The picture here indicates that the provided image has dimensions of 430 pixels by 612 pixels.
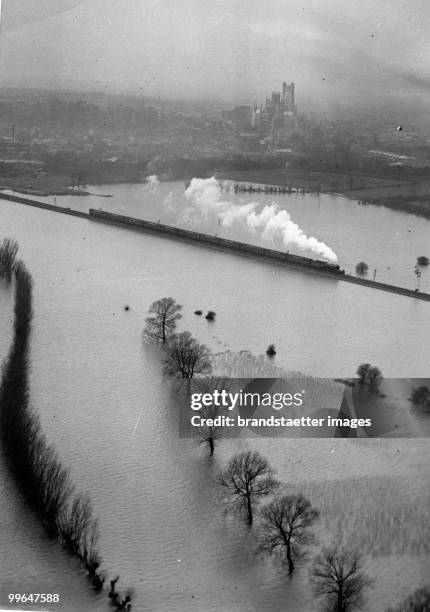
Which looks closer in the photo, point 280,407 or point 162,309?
point 280,407

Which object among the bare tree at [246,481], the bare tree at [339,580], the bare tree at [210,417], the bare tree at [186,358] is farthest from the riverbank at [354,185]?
the bare tree at [339,580]

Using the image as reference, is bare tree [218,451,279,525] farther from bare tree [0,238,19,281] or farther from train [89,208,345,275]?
bare tree [0,238,19,281]

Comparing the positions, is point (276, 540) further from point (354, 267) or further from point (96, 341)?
point (354, 267)

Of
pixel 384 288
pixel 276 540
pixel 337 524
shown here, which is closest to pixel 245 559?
pixel 276 540

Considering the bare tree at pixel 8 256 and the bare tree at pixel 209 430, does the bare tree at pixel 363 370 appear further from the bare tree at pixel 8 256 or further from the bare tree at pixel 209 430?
the bare tree at pixel 8 256

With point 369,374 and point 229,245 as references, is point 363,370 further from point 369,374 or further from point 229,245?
point 229,245

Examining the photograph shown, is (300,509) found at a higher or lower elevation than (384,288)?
lower
